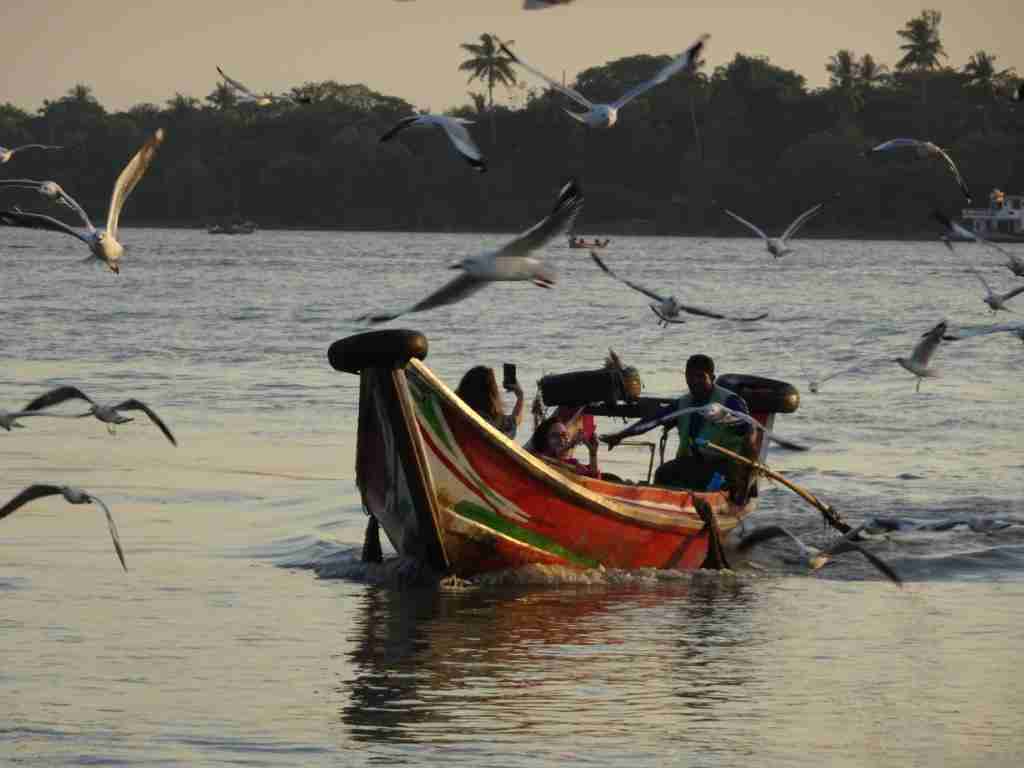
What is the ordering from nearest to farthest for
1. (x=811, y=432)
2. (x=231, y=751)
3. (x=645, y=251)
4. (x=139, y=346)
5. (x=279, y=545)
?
1. (x=231, y=751)
2. (x=279, y=545)
3. (x=811, y=432)
4. (x=139, y=346)
5. (x=645, y=251)

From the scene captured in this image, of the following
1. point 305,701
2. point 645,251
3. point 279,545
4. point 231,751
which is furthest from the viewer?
point 645,251

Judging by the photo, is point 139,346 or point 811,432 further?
point 139,346

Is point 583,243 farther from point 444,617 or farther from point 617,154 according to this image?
point 617,154

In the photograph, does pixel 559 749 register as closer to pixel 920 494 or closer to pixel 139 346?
pixel 920 494

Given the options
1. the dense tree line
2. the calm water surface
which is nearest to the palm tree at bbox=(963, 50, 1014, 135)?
the dense tree line

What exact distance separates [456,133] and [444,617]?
489cm

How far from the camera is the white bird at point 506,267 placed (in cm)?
1046

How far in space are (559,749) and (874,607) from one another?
19.6ft

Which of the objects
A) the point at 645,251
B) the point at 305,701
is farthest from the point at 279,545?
the point at 645,251

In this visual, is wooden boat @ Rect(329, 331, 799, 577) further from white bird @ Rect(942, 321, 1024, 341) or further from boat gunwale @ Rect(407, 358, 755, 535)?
white bird @ Rect(942, 321, 1024, 341)

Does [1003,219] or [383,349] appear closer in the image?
[383,349]

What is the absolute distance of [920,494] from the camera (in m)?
24.9

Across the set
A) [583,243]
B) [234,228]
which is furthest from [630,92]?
[234,228]

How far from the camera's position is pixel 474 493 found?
16562 mm
